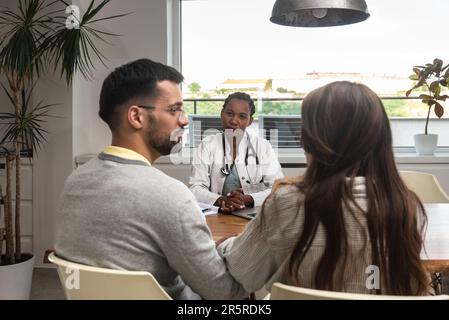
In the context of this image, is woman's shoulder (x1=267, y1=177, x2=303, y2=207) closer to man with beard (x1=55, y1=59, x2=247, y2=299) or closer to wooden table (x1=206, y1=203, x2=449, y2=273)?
man with beard (x1=55, y1=59, x2=247, y2=299)

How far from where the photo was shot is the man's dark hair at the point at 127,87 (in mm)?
1329

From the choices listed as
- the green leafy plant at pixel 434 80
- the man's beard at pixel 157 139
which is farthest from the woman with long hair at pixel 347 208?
the green leafy plant at pixel 434 80

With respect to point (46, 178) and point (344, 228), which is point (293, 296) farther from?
point (46, 178)

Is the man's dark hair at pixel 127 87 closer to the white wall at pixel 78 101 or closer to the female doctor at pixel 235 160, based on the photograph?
the female doctor at pixel 235 160

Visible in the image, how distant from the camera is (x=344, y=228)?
3.32 ft

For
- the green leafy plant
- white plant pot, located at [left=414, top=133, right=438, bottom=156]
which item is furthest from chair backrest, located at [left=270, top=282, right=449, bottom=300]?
white plant pot, located at [left=414, top=133, right=438, bottom=156]

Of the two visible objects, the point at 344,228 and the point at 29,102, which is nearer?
the point at 344,228

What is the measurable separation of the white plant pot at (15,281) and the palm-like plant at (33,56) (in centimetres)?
9

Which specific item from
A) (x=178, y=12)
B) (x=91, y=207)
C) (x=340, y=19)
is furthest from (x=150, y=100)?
(x=178, y=12)

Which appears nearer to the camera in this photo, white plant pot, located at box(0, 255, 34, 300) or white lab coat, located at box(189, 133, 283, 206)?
white lab coat, located at box(189, 133, 283, 206)

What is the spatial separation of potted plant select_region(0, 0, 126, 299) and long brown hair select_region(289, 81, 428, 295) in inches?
101

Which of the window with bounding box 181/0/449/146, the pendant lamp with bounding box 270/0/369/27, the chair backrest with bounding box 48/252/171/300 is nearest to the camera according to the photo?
the chair backrest with bounding box 48/252/171/300

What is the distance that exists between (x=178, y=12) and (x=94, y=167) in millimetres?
3122

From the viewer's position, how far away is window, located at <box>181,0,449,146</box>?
3.83m
